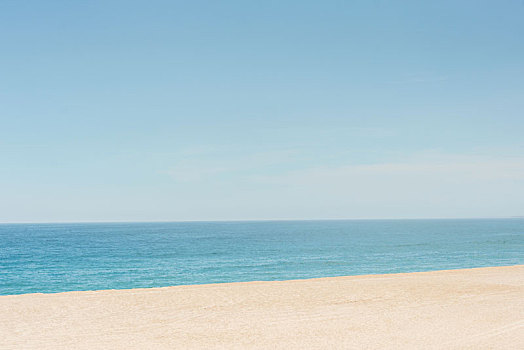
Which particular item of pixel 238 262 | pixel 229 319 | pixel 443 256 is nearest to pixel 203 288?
pixel 229 319

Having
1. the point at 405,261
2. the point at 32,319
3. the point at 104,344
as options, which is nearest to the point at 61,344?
the point at 104,344

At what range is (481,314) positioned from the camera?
13.0m

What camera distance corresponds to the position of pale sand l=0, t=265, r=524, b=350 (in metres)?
10.4

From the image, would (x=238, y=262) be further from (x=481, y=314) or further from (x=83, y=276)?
(x=481, y=314)

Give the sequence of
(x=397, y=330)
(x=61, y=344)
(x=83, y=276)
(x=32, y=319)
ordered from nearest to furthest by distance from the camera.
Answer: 1. (x=61, y=344)
2. (x=397, y=330)
3. (x=32, y=319)
4. (x=83, y=276)

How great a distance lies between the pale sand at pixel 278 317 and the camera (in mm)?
10375

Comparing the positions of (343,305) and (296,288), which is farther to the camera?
(296,288)

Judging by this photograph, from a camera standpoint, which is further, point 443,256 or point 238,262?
point 443,256

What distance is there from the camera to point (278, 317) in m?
12.9

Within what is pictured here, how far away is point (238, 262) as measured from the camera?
38938 millimetres

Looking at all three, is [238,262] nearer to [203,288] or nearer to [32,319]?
[203,288]

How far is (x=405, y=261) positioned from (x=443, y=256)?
6533 mm

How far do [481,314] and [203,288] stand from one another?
978 cm

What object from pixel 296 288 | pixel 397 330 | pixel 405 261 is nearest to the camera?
pixel 397 330
